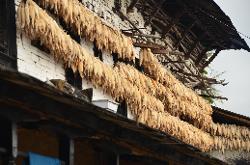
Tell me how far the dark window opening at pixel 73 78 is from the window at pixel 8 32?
1.81 m

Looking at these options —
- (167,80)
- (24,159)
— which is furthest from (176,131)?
(24,159)

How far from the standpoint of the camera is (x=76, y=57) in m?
11.9

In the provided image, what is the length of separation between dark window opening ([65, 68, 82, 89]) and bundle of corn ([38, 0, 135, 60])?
2.51 feet

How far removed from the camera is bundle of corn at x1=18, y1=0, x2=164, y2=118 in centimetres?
1077

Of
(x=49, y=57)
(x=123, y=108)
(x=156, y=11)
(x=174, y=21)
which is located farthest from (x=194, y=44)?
(x=49, y=57)

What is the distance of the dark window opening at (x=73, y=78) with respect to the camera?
12291mm

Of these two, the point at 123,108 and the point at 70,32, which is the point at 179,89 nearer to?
the point at 123,108

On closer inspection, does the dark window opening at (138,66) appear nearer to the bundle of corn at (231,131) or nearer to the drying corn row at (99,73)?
the drying corn row at (99,73)

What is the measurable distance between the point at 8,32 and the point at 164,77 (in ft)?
18.9

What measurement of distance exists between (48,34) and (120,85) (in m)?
2.76

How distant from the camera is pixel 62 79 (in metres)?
12.0

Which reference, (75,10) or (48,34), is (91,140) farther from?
(75,10)

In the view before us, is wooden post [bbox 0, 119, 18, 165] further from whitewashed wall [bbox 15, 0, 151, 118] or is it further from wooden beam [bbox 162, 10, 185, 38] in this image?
wooden beam [bbox 162, 10, 185, 38]

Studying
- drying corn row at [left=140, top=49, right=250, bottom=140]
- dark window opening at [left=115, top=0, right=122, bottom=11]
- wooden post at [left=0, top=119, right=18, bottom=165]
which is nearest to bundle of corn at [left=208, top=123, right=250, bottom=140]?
drying corn row at [left=140, top=49, right=250, bottom=140]
